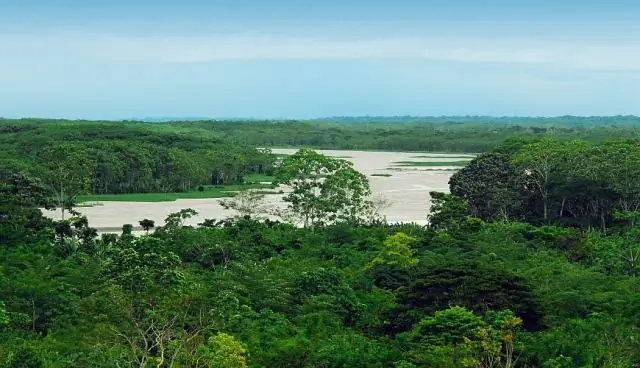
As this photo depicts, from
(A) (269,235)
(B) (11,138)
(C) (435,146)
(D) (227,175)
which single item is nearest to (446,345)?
(A) (269,235)

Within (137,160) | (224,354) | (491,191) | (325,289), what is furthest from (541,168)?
(137,160)

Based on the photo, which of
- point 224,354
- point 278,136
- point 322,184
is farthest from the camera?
point 278,136

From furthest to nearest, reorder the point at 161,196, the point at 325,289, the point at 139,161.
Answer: the point at 139,161 < the point at 161,196 < the point at 325,289

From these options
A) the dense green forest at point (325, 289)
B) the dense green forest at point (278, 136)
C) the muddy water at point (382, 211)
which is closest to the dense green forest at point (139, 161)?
the dense green forest at point (278, 136)

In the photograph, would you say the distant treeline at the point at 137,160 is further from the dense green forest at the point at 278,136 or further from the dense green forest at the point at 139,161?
the dense green forest at the point at 278,136

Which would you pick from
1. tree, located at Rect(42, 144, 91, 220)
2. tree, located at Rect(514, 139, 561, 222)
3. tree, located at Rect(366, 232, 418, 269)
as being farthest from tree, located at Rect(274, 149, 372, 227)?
tree, located at Rect(514, 139, 561, 222)

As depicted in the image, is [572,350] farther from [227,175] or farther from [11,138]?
[11,138]

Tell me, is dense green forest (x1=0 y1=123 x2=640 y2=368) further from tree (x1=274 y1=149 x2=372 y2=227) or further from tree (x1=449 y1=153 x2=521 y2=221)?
tree (x1=449 y1=153 x2=521 y2=221)

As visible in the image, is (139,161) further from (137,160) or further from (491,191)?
(491,191)

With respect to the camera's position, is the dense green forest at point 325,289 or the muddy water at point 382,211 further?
the muddy water at point 382,211
